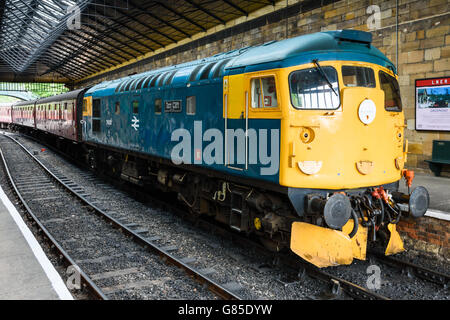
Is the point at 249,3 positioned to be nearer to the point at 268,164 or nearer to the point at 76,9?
the point at 76,9

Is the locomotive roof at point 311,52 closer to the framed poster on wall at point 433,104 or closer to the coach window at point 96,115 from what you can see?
the framed poster on wall at point 433,104

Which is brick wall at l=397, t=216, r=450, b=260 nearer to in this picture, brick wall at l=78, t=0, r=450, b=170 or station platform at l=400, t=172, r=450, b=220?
station platform at l=400, t=172, r=450, b=220

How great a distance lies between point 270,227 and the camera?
592cm

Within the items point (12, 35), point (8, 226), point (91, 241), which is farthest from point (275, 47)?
point (12, 35)

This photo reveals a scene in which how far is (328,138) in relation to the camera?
5.54 meters

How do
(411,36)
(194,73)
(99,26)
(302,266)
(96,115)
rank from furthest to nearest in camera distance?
(99,26) → (96,115) → (411,36) → (194,73) → (302,266)

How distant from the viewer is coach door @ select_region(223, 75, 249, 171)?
6.29 metres

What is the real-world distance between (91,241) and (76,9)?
67.5 ft

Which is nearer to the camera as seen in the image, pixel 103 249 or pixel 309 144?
pixel 309 144

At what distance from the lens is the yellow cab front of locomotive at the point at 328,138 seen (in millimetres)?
5477

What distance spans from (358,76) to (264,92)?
1448 millimetres

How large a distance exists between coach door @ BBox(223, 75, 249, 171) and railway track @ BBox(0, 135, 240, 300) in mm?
1932

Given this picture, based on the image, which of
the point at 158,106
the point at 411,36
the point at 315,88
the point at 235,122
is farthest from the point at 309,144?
the point at 411,36

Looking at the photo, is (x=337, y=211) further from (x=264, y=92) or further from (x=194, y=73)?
(x=194, y=73)
